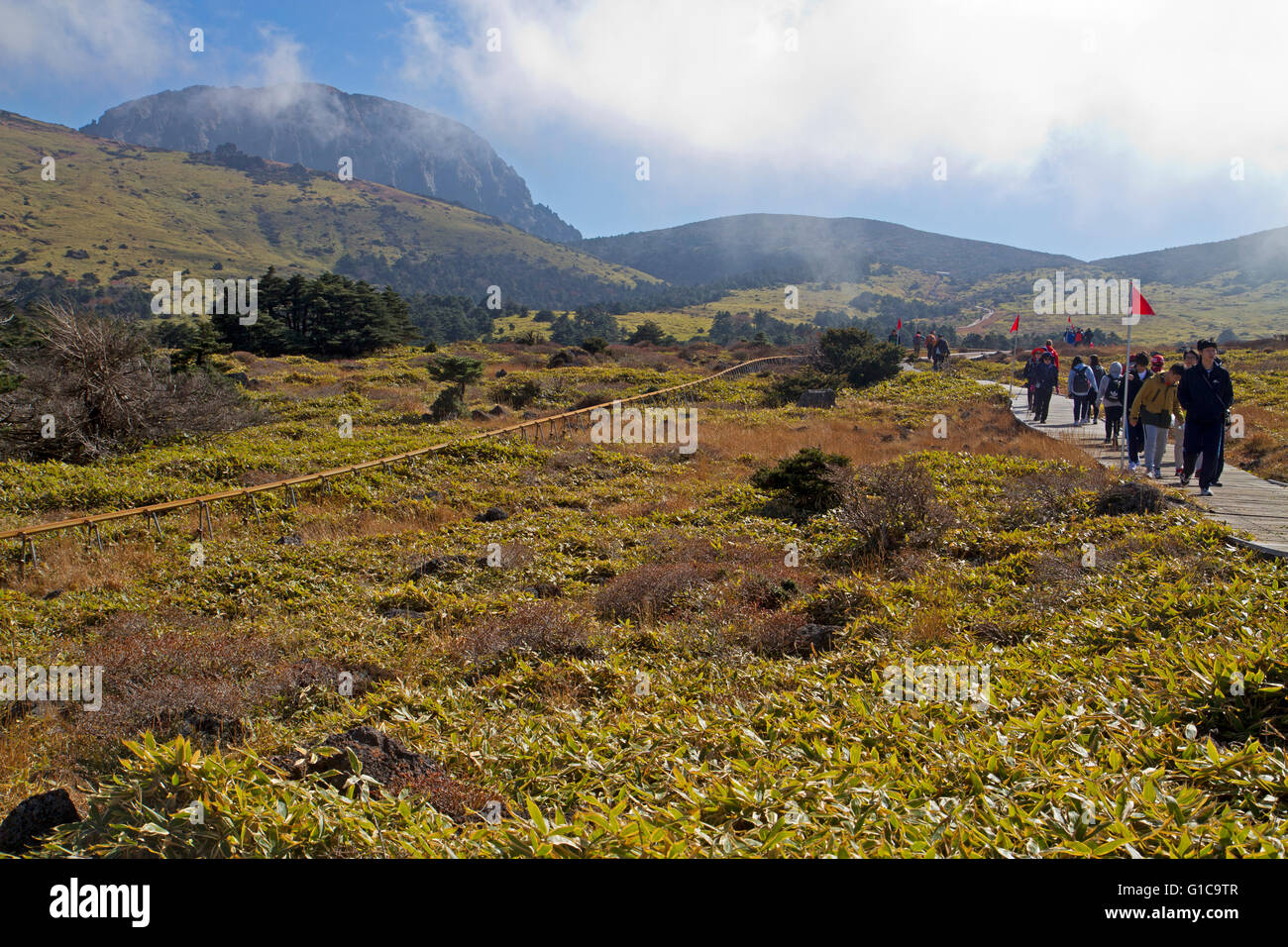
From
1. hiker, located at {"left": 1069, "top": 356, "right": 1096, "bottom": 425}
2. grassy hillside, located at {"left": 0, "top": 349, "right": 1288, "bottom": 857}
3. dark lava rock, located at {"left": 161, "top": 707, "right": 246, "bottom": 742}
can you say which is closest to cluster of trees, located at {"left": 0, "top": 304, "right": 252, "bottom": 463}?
grassy hillside, located at {"left": 0, "top": 349, "right": 1288, "bottom": 857}

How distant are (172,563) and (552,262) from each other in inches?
7442

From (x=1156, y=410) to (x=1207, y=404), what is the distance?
1.79 meters

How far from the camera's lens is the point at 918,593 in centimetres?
695

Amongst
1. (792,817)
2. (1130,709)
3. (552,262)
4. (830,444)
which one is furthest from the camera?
(552,262)

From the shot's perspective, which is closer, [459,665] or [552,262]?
[459,665]

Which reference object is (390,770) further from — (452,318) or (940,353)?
(452,318)

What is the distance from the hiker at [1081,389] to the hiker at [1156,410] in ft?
23.4

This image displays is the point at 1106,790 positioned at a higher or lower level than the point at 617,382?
lower

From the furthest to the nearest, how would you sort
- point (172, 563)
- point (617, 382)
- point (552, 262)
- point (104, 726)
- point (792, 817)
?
point (552, 262) < point (617, 382) < point (172, 563) < point (104, 726) < point (792, 817)

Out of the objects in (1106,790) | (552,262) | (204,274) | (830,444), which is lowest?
(1106,790)

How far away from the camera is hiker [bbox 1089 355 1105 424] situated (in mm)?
17391

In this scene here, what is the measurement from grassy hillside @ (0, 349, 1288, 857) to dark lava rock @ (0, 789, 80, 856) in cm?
27

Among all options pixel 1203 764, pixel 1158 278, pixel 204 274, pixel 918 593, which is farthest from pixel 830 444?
pixel 1158 278

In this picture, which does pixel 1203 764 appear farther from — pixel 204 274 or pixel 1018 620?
pixel 204 274
